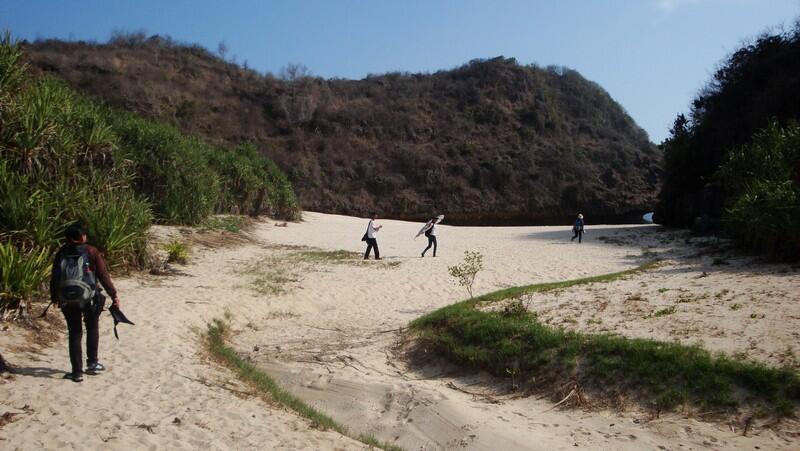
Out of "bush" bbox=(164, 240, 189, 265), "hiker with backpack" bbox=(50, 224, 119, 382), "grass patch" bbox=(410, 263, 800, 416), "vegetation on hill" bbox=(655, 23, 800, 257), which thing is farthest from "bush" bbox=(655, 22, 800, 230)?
"hiker with backpack" bbox=(50, 224, 119, 382)

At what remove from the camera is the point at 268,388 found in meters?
6.57

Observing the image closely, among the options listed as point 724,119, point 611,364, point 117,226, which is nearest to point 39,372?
point 117,226

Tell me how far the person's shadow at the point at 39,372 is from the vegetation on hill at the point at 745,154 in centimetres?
1265

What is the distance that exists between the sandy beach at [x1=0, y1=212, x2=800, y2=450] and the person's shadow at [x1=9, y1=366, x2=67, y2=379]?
35mm

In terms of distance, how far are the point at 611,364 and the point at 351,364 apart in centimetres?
344

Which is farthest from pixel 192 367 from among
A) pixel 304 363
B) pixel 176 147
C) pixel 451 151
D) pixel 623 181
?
pixel 623 181

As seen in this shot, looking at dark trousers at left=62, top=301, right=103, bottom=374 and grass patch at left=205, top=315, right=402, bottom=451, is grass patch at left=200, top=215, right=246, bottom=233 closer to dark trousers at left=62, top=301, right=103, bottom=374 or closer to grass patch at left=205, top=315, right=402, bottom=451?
grass patch at left=205, top=315, right=402, bottom=451

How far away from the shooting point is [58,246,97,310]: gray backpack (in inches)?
216

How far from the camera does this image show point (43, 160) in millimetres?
10828

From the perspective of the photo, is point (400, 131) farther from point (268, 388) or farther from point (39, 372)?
point (39, 372)

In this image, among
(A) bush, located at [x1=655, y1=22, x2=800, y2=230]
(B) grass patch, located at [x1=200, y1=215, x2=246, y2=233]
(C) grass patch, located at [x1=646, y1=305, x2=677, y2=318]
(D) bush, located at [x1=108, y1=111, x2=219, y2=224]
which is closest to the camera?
(C) grass patch, located at [x1=646, y1=305, x2=677, y2=318]

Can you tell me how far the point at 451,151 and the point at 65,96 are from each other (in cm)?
4636

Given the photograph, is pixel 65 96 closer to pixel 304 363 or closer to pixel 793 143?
pixel 304 363

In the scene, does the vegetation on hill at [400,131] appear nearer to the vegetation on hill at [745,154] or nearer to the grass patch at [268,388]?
the vegetation on hill at [745,154]
